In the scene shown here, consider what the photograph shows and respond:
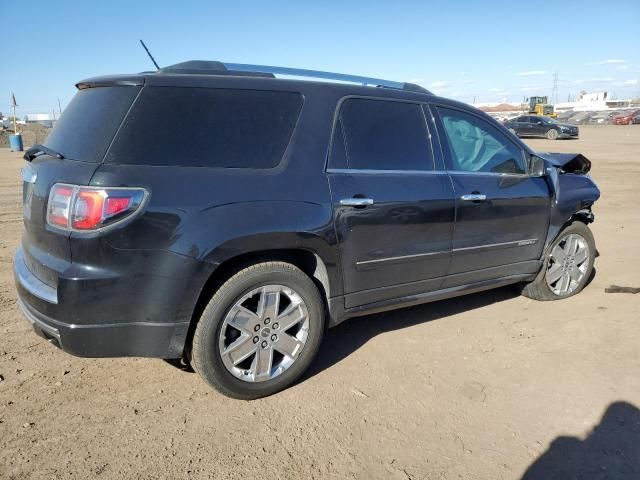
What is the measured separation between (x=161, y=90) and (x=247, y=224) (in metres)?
0.87

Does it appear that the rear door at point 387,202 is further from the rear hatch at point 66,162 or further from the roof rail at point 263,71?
the rear hatch at point 66,162

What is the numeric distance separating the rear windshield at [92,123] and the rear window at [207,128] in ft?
0.24

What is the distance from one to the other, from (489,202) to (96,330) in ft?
9.50

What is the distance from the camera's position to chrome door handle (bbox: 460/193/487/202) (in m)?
3.76

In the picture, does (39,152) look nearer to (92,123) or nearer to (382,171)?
(92,123)

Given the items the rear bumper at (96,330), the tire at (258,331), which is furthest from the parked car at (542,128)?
the rear bumper at (96,330)

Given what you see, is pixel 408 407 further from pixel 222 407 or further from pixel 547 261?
pixel 547 261

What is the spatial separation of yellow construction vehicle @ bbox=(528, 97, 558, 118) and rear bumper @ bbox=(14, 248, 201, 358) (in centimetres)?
5495

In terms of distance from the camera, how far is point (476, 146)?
13.3 feet

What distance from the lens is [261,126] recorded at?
A: 301cm

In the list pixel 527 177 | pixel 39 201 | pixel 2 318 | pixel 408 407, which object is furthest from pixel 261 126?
pixel 2 318

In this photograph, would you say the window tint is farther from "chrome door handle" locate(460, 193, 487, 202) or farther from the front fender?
the front fender

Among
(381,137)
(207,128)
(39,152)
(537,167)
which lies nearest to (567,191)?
(537,167)

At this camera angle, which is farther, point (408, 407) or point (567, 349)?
point (567, 349)
